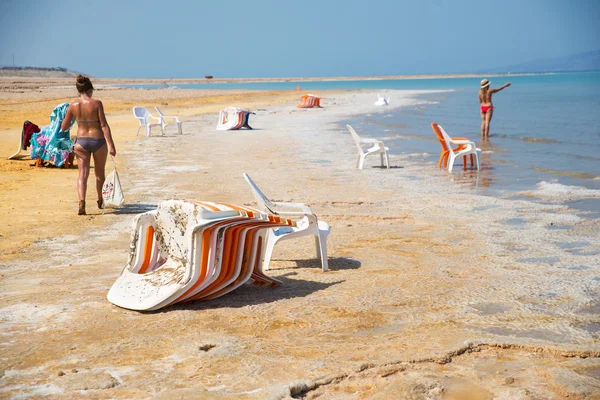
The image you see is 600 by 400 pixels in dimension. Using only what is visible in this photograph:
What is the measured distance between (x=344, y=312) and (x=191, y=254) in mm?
1179

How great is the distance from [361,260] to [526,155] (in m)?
10.2

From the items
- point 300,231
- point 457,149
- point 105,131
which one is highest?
point 105,131

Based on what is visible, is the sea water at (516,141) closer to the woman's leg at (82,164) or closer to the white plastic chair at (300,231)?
the white plastic chair at (300,231)

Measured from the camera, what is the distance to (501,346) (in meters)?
4.42

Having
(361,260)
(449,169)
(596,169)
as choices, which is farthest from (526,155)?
(361,260)

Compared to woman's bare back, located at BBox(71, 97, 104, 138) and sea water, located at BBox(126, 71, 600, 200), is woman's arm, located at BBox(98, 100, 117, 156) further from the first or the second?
sea water, located at BBox(126, 71, 600, 200)

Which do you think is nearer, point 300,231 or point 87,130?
point 300,231

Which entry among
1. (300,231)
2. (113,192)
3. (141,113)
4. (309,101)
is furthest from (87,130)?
(309,101)

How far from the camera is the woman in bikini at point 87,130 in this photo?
8.51 meters

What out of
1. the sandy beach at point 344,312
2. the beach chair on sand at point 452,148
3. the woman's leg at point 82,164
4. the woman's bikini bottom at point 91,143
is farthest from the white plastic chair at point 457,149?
the woman's leg at point 82,164

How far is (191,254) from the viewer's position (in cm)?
511

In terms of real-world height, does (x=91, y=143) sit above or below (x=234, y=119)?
below

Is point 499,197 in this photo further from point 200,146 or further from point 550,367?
point 200,146

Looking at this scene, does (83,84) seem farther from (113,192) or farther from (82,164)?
(113,192)
